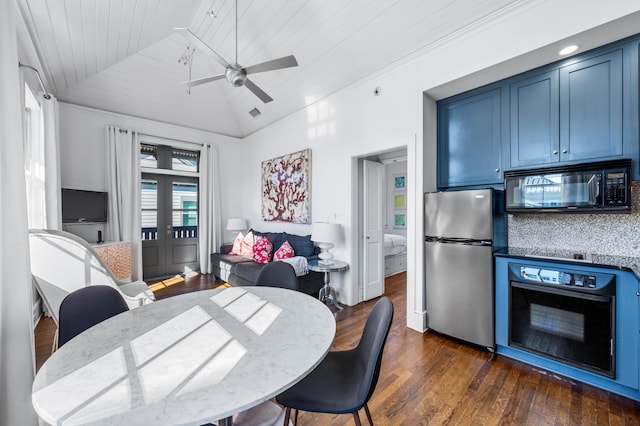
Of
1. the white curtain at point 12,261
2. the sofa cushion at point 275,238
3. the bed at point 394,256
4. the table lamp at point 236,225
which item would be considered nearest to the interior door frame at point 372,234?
the bed at point 394,256

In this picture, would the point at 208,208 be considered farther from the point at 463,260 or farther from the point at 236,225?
the point at 463,260

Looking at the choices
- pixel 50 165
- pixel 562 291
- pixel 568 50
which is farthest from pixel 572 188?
pixel 50 165

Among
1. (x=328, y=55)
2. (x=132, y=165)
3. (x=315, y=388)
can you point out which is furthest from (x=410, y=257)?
(x=132, y=165)

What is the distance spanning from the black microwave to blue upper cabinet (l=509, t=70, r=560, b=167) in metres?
0.15

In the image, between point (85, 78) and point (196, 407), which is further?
point (85, 78)

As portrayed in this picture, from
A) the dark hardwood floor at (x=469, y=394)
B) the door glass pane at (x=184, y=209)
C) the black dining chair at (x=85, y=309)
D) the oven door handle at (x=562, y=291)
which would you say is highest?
the door glass pane at (x=184, y=209)

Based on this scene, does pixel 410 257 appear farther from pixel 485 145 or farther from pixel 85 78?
pixel 85 78

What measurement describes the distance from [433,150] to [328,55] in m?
1.77

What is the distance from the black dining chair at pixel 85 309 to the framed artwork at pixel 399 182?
6.77 metres

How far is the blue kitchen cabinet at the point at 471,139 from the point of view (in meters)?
2.67

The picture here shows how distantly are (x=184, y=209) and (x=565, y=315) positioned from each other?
5937mm

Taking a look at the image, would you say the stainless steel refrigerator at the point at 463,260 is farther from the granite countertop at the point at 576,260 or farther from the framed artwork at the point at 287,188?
the framed artwork at the point at 287,188

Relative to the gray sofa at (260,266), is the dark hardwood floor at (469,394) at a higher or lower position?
lower

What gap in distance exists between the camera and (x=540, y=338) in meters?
2.20
